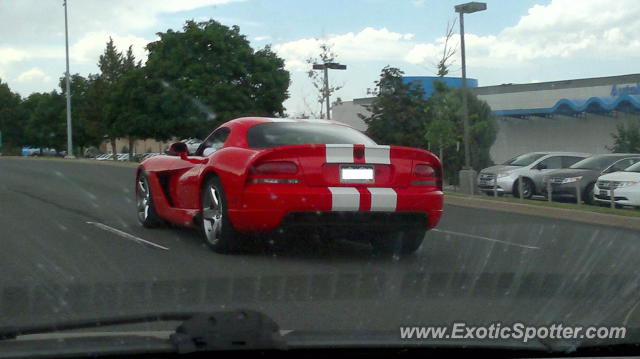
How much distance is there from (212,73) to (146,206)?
132ft

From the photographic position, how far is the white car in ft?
57.4

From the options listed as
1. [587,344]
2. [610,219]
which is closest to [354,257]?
[587,344]

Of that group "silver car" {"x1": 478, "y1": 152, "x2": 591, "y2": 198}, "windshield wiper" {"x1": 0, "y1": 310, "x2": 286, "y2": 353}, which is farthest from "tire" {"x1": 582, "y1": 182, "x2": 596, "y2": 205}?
"windshield wiper" {"x1": 0, "y1": 310, "x2": 286, "y2": 353}

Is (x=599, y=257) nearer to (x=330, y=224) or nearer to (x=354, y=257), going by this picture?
(x=354, y=257)

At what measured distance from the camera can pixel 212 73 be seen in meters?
50.2

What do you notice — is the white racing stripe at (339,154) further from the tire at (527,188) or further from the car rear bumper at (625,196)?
the tire at (527,188)

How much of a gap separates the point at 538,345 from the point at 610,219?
11309mm

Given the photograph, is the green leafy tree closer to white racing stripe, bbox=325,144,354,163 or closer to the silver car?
the silver car

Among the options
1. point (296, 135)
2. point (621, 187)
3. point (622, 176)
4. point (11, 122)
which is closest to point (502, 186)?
point (622, 176)

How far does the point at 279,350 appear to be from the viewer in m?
3.28

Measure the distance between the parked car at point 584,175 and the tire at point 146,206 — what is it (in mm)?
12084

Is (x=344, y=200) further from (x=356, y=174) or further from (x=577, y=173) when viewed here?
(x=577, y=173)

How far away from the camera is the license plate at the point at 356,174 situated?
25.9 feet

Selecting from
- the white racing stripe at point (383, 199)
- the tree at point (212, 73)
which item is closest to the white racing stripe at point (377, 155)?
Result: the white racing stripe at point (383, 199)
